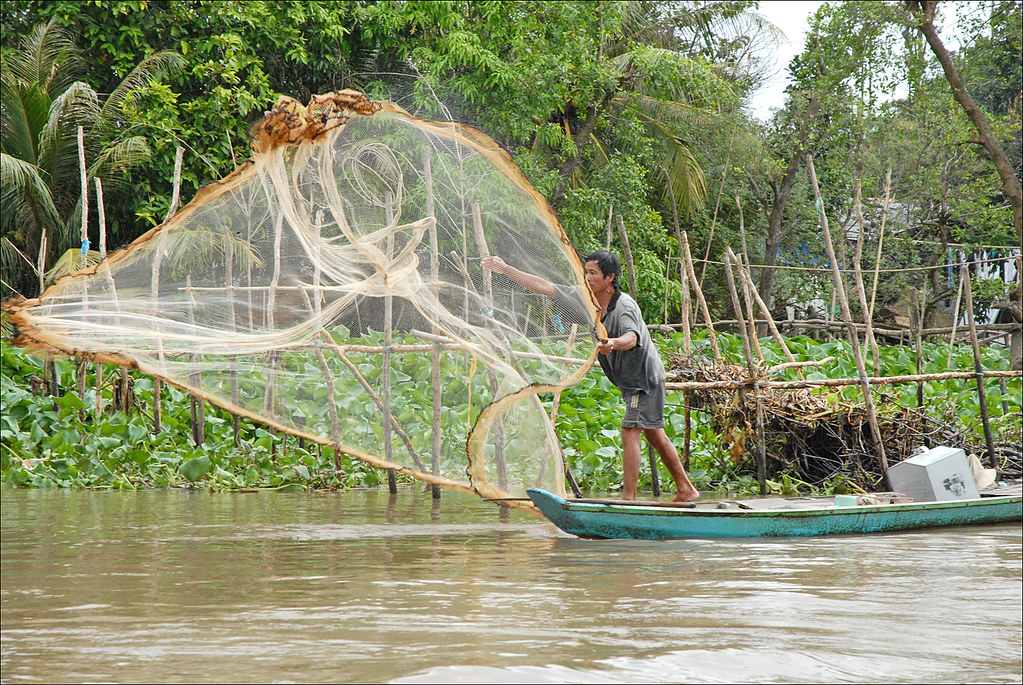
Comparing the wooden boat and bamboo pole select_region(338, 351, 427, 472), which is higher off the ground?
bamboo pole select_region(338, 351, 427, 472)

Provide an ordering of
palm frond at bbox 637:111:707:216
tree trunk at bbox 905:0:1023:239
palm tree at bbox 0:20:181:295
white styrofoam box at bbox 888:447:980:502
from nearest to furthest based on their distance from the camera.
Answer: white styrofoam box at bbox 888:447:980:502
palm tree at bbox 0:20:181:295
tree trunk at bbox 905:0:1023:239
palm frond at bbox 637:111:707:216

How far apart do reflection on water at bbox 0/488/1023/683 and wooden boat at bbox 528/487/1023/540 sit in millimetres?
95

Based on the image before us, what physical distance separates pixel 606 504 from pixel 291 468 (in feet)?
12.3

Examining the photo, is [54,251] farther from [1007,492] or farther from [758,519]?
[1007,492]

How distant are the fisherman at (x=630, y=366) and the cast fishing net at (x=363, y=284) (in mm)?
578

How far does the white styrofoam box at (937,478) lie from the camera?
7156mm

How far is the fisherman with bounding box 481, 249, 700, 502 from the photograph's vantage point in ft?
19.8

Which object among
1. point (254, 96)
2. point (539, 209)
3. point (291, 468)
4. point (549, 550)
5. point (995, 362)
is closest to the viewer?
point (539, 209)

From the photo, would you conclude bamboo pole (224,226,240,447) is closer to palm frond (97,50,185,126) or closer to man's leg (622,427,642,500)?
man's leg (622,427,642,500)

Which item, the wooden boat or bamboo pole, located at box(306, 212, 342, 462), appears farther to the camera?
the wooden boat

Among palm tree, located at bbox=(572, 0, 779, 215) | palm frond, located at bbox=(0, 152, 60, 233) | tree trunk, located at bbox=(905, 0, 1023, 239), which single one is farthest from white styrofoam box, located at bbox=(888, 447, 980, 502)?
palm frond, located at bbox=(0, 152, 60, 233)

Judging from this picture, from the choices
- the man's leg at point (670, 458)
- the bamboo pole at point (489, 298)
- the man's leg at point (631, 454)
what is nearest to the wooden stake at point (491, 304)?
the bamboo pole at point (489, 298)

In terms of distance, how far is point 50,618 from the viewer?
3.96 m

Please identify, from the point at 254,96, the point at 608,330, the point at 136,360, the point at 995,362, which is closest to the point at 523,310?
the point at 608,330
